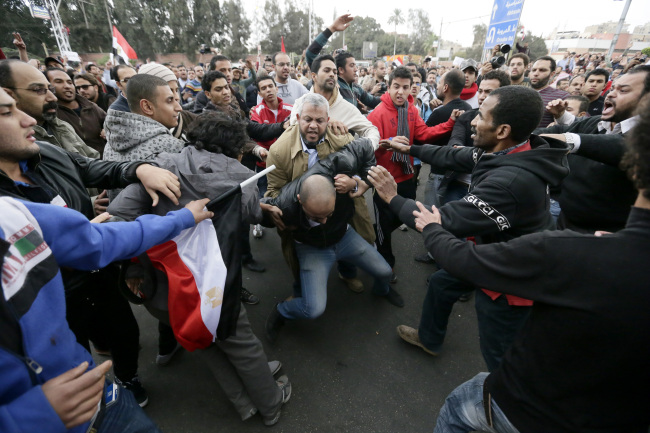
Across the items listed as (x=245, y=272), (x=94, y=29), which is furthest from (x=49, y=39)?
(x=245, y=272)

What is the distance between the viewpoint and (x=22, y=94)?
2.19m

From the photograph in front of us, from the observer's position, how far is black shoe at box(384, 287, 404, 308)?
3188 mm

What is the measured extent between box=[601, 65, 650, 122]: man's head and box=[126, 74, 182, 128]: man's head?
3438mm

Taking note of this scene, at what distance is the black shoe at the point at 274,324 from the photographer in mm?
2783

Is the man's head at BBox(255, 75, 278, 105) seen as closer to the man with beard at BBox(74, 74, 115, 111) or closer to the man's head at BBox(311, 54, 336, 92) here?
the man's head at BBox(311, 54, 336, 92)

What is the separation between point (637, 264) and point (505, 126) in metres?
1.20

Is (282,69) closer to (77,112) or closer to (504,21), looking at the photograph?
(77,112)

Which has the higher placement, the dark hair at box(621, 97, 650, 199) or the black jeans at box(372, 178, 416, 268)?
the dark hair at box(621, 97, 650, 199)

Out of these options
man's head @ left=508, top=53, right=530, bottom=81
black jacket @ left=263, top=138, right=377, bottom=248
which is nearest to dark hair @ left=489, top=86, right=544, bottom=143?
black jacket @ left=263, top=138, right=377, bottom=248

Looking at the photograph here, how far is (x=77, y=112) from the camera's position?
3.73 m

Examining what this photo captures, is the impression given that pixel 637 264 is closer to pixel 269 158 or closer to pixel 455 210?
pixel 455 210

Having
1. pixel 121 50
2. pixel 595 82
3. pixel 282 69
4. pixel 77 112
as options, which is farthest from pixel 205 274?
pixel 121 50

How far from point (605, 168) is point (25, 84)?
4.34 metres

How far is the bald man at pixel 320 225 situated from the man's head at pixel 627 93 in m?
1.94
